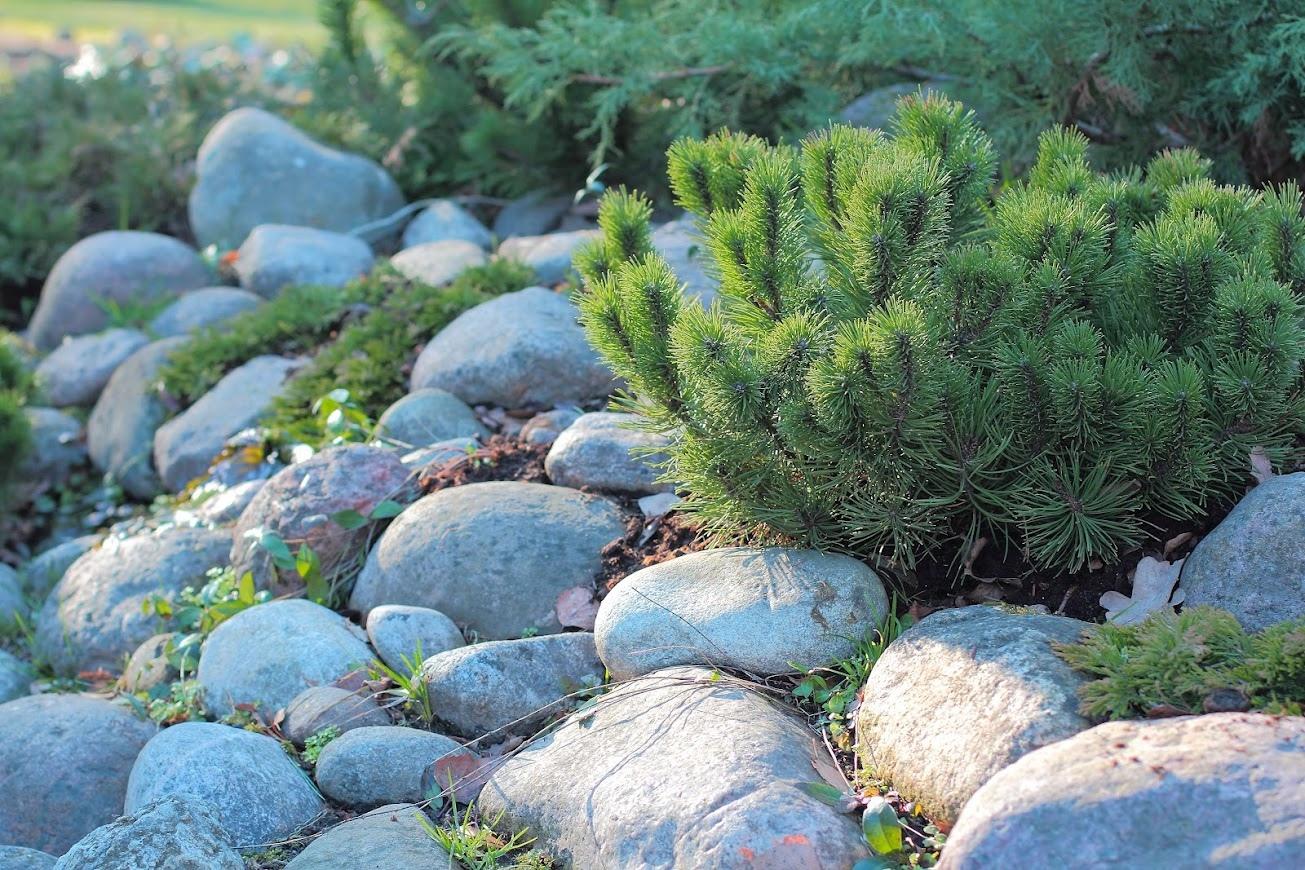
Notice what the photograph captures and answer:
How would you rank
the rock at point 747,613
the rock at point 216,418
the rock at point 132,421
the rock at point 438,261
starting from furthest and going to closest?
the rock at point 438,261 < the rock at point 132,421 < the rock at point 216,418 < the rock at point 747,613

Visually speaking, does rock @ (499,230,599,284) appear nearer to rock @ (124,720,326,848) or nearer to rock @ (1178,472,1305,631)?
rock @ (124,720,326,848)

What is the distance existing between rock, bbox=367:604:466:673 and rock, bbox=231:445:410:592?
0.62m

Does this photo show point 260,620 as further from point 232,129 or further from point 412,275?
point 232,129

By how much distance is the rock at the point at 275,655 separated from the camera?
3.86 meters

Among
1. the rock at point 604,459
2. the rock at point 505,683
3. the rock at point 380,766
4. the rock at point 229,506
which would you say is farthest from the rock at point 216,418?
the rock at point 380,766

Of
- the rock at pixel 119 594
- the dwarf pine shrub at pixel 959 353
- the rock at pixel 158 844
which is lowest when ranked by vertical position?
the rock at pixel 119 594

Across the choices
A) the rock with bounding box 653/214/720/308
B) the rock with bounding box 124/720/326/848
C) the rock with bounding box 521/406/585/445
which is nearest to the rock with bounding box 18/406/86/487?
the rock with bounding box 521/406/585/445

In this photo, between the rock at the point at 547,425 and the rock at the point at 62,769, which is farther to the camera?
the rock at the point at 547,425

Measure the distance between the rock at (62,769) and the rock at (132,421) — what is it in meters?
2.69

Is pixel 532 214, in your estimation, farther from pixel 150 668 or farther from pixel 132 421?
pixel 150 668

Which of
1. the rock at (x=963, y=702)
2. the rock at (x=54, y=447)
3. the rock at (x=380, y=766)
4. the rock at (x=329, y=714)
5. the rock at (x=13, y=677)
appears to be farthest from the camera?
the rock at (x=54, y=447)

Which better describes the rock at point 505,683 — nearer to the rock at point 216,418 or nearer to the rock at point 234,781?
the rock at point 234,781

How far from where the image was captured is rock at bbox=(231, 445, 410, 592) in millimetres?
4496

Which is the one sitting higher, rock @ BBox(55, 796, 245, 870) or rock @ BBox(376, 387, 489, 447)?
rock @ BBox(376, 387, 489, 447)
